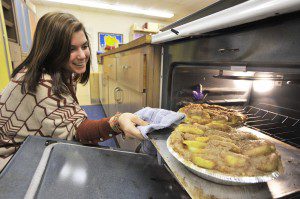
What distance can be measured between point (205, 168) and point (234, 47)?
12.7 inches

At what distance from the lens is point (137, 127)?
63 centimetres

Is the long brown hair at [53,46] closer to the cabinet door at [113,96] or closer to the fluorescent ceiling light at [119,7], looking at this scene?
the cabinet door at [113,96]

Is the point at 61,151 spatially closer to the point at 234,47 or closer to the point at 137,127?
the point at 137,127

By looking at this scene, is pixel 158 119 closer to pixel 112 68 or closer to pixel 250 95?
pixel 250 95

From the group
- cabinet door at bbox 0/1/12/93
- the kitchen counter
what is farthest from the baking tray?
cabinet door at bbox 0/1/12/93

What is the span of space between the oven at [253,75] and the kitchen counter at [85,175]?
0.18 meters

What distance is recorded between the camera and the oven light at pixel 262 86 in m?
0.98

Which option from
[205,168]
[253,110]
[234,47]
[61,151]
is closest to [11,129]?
[61,151]

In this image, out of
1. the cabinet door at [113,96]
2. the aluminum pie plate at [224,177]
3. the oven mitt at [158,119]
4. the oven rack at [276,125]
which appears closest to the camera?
the aluminum pie plate at [224,177]

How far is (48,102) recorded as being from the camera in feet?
2.37

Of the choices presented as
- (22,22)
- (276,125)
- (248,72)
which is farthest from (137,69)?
(22,22)

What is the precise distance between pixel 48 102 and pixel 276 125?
3.61ft

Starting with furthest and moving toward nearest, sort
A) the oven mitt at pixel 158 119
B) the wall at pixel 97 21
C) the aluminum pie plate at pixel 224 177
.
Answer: the wall at pixel 97 21 → the oven mitt at pixel 158 119 → the aluminum pie plate at pixel 224 177

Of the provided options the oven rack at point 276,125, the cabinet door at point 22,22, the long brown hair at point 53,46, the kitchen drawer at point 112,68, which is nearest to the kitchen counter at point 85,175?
the long brown hair at point 53,46
